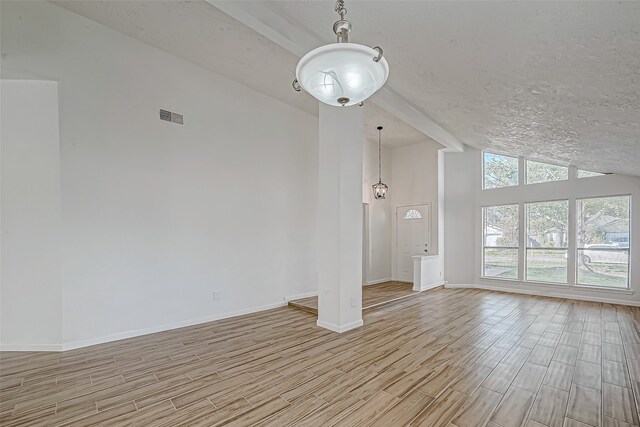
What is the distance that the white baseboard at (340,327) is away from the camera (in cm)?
392

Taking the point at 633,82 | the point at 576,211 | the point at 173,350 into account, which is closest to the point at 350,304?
the point at 173,350

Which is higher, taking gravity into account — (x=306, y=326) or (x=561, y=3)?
(x=561, y=3)

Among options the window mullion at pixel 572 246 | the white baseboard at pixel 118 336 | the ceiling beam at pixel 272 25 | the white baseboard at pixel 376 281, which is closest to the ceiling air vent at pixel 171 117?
the ceiling beam at pixel 272 25

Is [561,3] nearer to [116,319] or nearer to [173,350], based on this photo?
[173,350]

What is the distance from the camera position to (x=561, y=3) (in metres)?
1.64

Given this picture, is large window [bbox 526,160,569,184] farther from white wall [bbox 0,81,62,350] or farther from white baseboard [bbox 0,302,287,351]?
white wall [bbox 0,81,62,350]

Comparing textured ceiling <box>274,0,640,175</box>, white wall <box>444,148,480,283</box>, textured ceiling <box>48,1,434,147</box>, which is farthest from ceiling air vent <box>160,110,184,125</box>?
white wall <box>444,148,480,283</box>

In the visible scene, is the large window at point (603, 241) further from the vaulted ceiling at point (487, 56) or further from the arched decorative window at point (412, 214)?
the arched decorative window at point (412, 214)

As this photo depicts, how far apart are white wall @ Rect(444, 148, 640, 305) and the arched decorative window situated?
0.68 m

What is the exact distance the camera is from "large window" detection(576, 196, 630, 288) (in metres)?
5.39

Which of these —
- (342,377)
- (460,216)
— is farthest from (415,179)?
(342,377)

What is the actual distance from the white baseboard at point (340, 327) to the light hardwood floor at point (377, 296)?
59 centimetres

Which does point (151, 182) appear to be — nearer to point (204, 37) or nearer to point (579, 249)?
point (204, 37)

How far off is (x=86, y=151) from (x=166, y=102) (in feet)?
3.98
